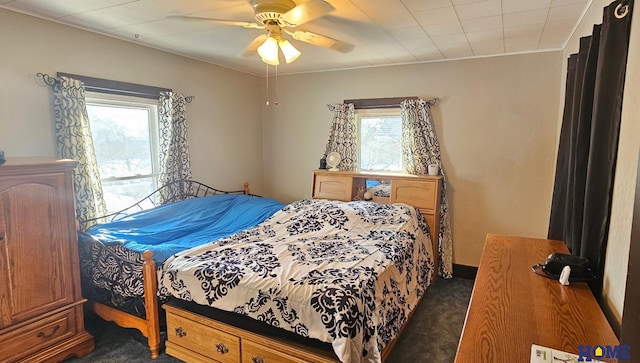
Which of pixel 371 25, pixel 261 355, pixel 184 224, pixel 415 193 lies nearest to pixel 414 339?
pixel 261 355

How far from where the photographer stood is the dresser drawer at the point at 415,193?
12.4 ft

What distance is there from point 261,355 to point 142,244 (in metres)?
1.32

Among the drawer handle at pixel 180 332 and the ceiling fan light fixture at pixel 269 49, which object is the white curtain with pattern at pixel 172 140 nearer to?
the drawer handle at pixel 180 332

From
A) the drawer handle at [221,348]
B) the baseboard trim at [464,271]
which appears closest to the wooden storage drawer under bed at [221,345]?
the drawer handle at [221,348]

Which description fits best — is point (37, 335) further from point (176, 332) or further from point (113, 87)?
point (113, 87)

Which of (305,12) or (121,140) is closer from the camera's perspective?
(305,12)

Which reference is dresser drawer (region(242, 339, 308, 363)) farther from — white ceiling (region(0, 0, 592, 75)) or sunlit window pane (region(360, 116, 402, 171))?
sunlit window pane (region(360, 116, 402, 171))

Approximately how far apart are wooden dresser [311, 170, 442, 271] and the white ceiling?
133 centimetres

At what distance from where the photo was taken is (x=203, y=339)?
7.66 ft

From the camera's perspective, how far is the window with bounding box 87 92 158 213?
317cm

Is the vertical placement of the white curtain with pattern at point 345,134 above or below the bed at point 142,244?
above

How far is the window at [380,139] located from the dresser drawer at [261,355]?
108 inches

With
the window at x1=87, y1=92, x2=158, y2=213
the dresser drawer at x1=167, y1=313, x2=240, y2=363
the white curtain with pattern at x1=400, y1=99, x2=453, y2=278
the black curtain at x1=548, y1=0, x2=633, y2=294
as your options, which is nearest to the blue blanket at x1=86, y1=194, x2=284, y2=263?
the window at x1=87, y1=92, x2=158, y2=213

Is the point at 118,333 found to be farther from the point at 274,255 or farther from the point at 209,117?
the point at 209,117
